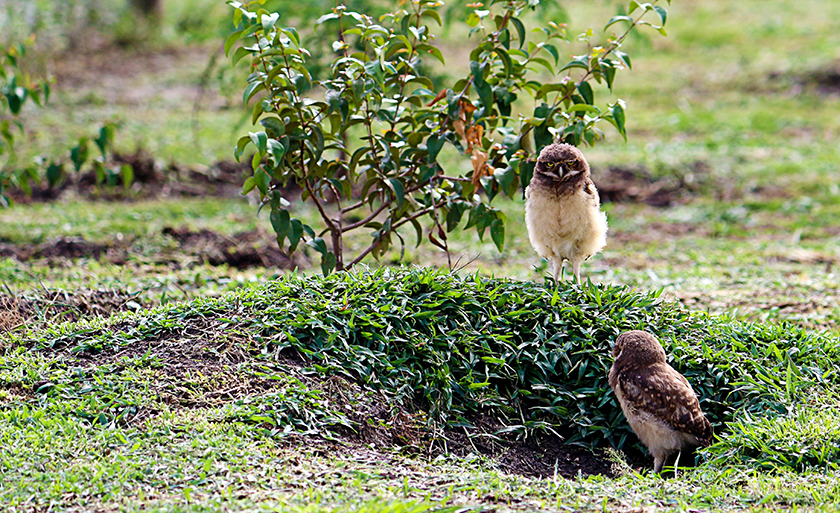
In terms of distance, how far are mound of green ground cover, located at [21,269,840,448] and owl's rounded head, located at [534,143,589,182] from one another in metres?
0.63

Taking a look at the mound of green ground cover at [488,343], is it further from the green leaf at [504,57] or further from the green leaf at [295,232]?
the green leaf at [504,57]

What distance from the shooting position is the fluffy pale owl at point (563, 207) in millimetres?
4430

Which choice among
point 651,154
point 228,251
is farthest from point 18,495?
point 651,154

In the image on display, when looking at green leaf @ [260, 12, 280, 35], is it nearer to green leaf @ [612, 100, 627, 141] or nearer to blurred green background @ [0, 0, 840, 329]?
green leaf @ [612, 100, 627, 141]

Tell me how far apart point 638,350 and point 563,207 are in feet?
3.09

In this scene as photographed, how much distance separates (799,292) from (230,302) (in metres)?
4.03

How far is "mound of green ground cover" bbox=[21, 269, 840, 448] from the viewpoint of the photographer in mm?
4121

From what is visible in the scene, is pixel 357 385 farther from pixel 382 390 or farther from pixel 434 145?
pixel 434 145

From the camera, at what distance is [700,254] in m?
7.42

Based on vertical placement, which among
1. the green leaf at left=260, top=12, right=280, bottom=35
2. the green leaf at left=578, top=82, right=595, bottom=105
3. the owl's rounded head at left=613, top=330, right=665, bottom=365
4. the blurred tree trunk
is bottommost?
the owl's rounded head at left=613, top=330, right=665, bottom=365

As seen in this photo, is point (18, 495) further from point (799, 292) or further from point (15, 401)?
point (799, 292)

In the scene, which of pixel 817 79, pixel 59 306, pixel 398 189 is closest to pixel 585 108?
pixel 398 189

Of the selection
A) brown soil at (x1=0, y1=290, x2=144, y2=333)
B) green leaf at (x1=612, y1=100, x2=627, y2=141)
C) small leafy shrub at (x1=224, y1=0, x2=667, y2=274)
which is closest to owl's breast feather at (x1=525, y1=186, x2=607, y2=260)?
small leafy shrub at (x1=224, y1=0, x2=667, y2=274)

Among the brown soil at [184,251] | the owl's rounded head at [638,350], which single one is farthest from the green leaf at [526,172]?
the brown soil at [184,251]
